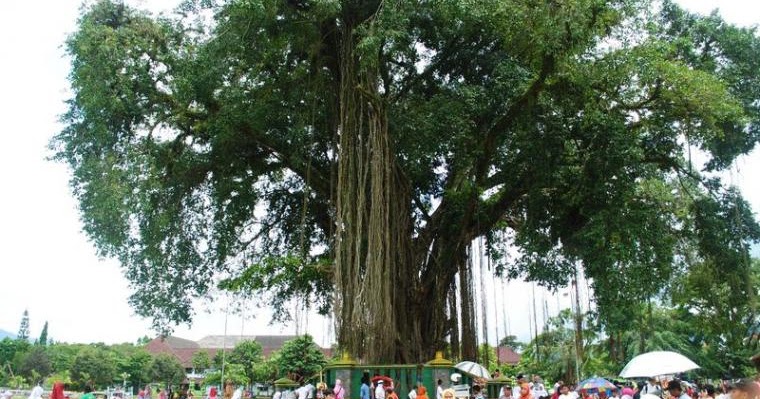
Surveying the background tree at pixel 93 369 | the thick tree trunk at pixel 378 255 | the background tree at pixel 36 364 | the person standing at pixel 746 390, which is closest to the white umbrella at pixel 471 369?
the thick tree trunk at pixel 378 255

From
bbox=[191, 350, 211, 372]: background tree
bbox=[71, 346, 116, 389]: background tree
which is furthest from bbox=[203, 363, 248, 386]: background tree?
bbox=[191, 350, 211, 372]: background tree

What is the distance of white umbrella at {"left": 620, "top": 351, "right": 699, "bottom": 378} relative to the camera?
6508 mm

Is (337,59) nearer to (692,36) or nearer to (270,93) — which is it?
(270,93)

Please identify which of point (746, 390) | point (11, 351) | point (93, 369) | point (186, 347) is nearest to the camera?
point (746, 390)

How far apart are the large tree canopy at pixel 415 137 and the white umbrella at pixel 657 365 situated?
2608 mm

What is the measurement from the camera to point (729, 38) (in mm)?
10328

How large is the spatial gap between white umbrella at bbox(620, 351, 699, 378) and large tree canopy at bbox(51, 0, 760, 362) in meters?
2.61

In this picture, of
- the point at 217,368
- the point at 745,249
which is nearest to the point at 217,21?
the point at 745,249

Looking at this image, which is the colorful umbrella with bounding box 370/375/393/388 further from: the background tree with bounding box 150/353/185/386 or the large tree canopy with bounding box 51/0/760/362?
the background tree with bounding box 150/353/185/386

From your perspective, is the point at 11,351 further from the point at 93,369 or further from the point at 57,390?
the point at 57,390

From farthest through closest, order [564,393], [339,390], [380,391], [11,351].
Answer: [11,351] < [339,390] < [380,391] < [564,393]

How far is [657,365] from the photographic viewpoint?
662 centimetres

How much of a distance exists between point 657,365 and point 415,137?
15.5 feet

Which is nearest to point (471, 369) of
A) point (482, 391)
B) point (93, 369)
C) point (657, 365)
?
point (482, 391)
